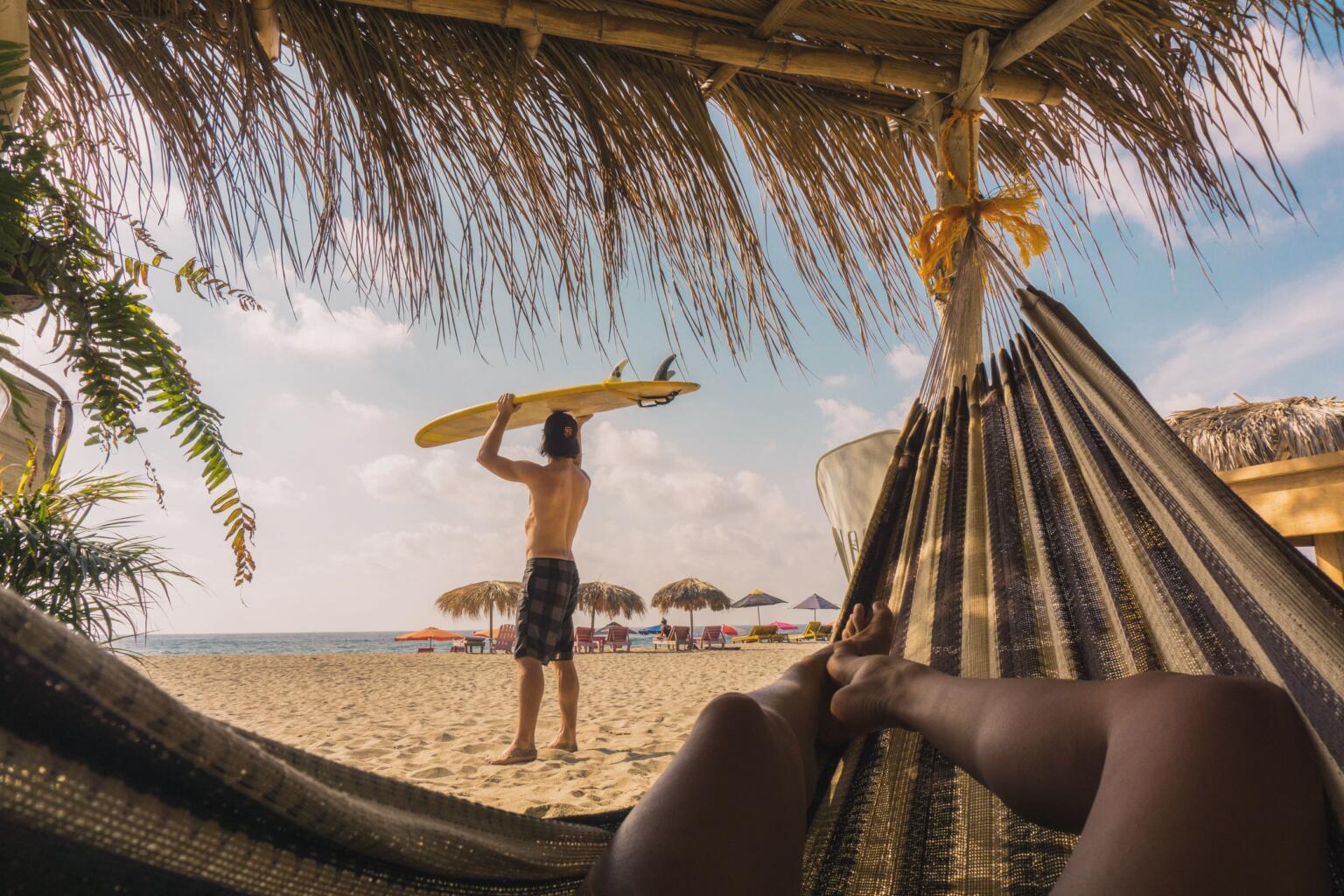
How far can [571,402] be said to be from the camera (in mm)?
2988

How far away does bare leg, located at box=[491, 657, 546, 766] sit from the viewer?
243 cm

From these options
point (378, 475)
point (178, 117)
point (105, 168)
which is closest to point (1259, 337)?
point (178, 117)

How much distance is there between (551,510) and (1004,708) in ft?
7.09

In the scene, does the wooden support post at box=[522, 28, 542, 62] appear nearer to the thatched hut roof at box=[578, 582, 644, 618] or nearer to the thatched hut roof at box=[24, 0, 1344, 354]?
the thatched hut roof at box=[24, 0, 1344, 354]

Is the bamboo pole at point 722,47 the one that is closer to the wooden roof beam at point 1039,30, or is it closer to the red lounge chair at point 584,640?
the wooden roof beam at point 1039,30

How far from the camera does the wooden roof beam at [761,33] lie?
152 cm

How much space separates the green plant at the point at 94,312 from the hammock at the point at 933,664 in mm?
972

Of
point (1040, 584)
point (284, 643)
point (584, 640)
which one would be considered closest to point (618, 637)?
point (584, 640)

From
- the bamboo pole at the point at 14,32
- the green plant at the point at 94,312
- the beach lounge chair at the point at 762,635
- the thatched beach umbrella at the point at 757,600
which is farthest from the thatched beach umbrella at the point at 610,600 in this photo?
the bamboo pole at the point at 14,32

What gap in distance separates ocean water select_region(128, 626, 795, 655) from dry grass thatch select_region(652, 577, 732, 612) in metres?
2.04

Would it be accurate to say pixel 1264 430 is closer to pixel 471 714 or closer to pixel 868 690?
pixel 868 690

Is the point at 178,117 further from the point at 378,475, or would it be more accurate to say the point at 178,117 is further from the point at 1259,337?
the point at 378,475

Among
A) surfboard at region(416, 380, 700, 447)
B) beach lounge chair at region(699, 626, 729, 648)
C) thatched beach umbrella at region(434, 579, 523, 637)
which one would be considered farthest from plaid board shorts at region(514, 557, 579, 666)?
thatched beach umbrella at region(434, 579, 523, 637)

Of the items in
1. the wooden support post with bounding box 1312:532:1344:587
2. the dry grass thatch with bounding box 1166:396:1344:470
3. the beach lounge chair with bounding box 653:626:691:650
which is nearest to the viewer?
the wooden support post with bounding box 1312:532:1344:587
